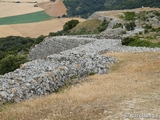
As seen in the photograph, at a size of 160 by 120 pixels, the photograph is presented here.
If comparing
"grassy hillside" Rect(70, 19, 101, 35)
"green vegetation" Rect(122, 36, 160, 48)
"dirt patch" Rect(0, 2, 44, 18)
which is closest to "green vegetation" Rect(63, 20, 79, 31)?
"grassy hillside" Rect(70, 19, 101, 35)

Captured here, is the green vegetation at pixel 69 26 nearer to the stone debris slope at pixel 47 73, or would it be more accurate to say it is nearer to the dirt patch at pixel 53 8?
the dirt patch at pixel 53 8

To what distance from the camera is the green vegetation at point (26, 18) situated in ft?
412

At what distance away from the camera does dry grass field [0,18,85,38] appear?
341ft

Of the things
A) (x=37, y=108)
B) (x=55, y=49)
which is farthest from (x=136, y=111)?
(x=55, y=49)

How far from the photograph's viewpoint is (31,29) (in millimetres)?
109438

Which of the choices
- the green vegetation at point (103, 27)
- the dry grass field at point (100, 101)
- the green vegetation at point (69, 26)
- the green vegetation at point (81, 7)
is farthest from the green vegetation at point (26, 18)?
the dry grass field at point (100, 101)

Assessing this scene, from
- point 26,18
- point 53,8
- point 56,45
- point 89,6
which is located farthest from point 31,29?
point 89,6

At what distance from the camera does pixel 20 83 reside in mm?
18172

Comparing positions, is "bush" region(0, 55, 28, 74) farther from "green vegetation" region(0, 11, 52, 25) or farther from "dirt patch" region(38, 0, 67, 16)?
"dirt patch" region(38, 0, 67, 16)

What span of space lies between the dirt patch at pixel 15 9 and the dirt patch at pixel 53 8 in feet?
16.0

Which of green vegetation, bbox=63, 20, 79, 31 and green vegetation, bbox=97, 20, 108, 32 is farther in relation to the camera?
green vegetation, bbox=63, 20, 79, 31

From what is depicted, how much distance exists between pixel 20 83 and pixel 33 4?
14959 cm

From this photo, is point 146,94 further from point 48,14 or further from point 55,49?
point 48,14

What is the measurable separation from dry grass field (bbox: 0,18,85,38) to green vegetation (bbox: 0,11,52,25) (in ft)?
37.8
